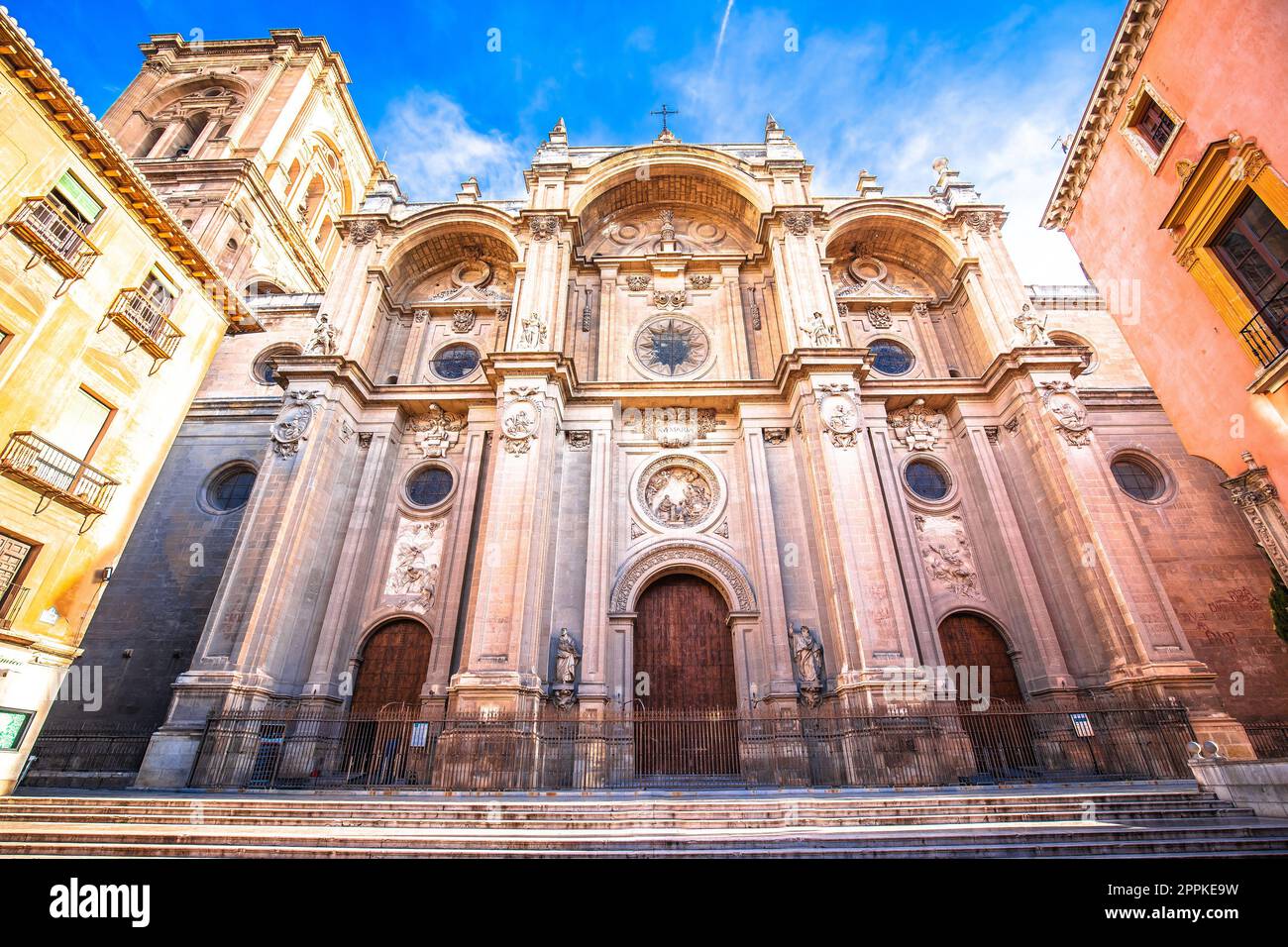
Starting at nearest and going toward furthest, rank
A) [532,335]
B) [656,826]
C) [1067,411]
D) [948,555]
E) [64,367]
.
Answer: [656,826] → [64,367] → [1067,411] → [948,555] → [532,335]

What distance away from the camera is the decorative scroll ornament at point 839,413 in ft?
51.1

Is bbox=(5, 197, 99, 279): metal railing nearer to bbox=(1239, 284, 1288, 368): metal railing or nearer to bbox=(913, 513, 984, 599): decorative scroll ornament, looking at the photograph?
bbox=(913, 513, 984, 599): decorative scroll ornament

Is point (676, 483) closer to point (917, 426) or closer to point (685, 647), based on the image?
point (685, 647)

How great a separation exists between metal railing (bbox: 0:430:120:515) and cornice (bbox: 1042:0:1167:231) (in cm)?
2424

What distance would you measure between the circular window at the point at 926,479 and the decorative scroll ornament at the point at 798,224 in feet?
28.8

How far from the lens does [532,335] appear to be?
56.0 feet

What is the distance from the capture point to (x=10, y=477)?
1076 cm

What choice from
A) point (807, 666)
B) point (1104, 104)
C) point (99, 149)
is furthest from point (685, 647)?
point (99, 149)

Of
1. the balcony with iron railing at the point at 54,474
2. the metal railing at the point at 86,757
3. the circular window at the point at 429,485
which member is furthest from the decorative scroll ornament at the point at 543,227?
the metal railing at the point at 86,757

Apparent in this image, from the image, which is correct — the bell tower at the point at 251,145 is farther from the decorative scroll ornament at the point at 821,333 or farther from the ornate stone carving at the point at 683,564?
the decorative scroll ornament at the point at 821,333

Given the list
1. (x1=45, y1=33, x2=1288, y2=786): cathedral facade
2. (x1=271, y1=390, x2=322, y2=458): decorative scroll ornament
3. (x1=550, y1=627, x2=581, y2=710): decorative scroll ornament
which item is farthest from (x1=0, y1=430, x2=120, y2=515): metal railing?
(x1=550, y1=627, x2=581, y2=710): decorative scroll ornament

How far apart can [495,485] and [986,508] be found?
14080mm

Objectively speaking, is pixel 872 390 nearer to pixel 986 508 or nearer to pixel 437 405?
pixel 986 508

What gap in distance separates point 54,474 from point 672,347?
16.0m
